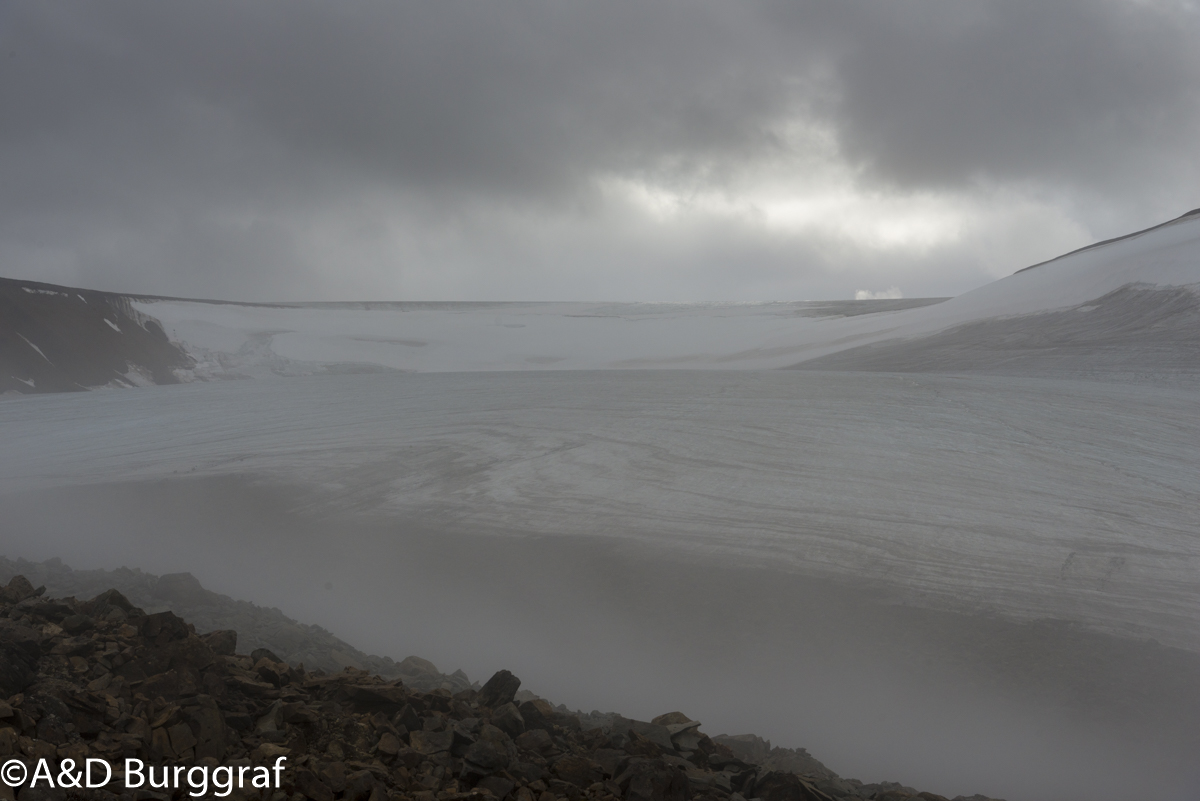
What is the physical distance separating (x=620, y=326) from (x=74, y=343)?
1179cm

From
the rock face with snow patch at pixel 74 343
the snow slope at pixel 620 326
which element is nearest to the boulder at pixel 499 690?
the snow slope at pixel 620 326

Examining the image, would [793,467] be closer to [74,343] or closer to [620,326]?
[620,326]

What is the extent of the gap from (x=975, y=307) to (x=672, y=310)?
11.1 m

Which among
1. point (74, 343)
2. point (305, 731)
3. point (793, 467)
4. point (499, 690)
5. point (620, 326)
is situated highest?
point (620, 326)

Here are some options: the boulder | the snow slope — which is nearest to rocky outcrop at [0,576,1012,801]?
the boulder

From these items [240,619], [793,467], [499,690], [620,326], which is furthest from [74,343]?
[499,690]

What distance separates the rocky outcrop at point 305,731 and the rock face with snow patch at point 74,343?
1272 cm

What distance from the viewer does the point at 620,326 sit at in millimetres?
19391

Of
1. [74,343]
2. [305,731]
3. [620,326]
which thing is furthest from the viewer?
[620,326]

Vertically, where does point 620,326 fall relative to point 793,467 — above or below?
above

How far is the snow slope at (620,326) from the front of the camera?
1083 cm

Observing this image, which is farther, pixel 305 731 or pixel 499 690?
pixel 499 690

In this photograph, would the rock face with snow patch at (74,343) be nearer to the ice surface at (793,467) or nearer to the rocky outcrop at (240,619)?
the ice surface at (793,467)

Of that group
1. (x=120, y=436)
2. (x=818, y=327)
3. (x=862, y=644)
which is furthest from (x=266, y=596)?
(x=818, y=327)
